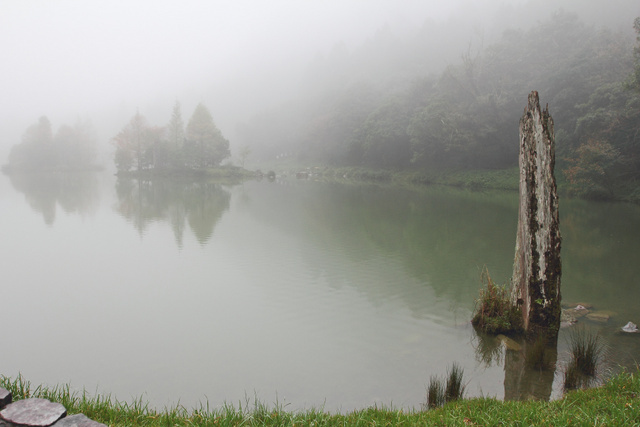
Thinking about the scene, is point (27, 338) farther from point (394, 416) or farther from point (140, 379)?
point (394, 416)

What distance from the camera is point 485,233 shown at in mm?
15062

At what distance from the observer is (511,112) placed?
123 ft

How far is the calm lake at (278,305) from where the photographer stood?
521cm

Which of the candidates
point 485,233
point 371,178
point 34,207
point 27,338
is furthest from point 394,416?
point 371,178

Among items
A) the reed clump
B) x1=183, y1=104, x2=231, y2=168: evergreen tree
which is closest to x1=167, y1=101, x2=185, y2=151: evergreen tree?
x1=183, y1=104, x2=231, y2=168: evergreen tree

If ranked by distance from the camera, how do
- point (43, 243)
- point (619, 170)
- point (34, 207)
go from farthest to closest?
1. point (619, 170)
2. point (34, 207)
3. point (43, 243)

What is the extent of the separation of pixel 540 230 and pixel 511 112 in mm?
35080

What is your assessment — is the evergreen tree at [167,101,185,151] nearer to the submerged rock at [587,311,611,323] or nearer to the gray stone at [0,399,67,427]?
the submerged rock at [587,311,611,323]

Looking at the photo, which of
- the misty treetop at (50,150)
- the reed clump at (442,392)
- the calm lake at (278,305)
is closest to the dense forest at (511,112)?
the calm lake at (278,305)

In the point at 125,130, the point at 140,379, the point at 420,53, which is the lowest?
the point at 140,379

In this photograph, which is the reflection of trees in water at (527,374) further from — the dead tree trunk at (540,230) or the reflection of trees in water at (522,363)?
the dead tree trunk at (540,230)

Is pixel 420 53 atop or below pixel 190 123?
atop

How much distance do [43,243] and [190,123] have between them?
45.4 meters

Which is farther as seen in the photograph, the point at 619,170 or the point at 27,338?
the point at 619,170
